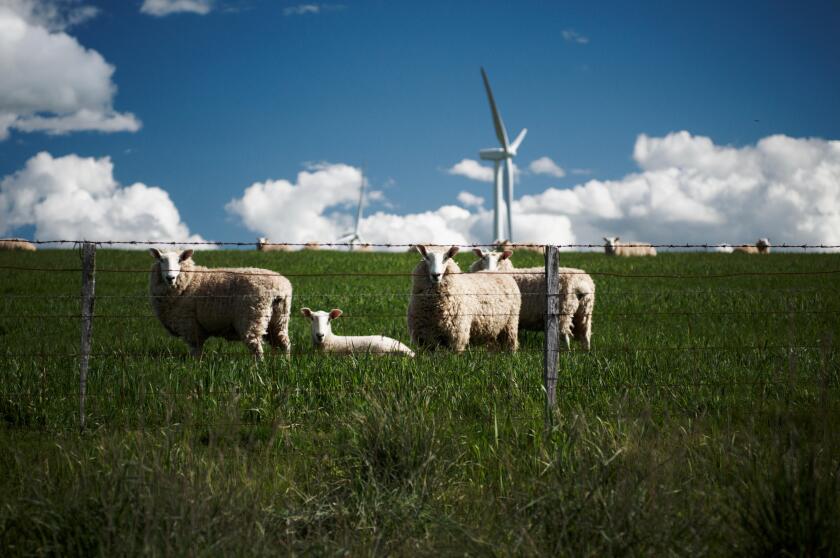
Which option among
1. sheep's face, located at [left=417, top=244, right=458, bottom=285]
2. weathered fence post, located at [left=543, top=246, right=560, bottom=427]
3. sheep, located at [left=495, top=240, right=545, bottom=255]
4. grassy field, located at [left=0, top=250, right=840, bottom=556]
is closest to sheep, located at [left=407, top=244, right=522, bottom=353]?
sheep's face, located at [left=417, top=244, right=458, bottom=285]

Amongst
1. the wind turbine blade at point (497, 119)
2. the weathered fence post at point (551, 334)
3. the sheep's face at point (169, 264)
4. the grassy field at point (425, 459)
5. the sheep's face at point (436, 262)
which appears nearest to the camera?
the grassy field at point (425, 459)

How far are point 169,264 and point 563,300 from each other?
688 cm

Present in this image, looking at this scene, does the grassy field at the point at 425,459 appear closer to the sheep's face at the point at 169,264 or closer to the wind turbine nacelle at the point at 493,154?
the sheep's face at the point at 169,264

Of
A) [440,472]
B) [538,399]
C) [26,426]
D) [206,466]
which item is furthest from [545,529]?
[26,426]

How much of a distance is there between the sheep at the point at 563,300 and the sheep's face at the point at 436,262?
252 cm

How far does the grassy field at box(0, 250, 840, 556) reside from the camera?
3.65m

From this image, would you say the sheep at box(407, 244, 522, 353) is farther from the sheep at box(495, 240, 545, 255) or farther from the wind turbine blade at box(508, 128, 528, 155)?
the wind turbine blade at box(508, 128, 528, 155)

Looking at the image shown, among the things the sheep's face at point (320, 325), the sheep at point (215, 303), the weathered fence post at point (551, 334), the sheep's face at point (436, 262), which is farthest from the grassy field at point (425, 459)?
the sheep's face at point (320, 325)

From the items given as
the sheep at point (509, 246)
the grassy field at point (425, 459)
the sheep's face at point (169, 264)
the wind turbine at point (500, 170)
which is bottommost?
the grassy field at point (425, 459)

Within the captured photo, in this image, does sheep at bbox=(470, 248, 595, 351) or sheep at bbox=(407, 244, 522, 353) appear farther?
sheep at bbox=(470, 248, 595, 351)

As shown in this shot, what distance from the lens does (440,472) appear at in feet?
15.1

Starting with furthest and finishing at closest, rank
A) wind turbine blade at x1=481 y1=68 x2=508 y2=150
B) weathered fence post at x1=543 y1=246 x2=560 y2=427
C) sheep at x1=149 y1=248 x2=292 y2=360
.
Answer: wind turbine blade at x1=481 y1=68 x2=508 y2=150, sheep at x1=149 y1=248 x2=292 y2=360, weathered fence post at x1=543 y1=246 x2=560 y2=427

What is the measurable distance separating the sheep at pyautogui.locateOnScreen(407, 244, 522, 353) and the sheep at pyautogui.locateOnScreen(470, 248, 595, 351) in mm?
1628

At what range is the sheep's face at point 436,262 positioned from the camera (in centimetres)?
988
